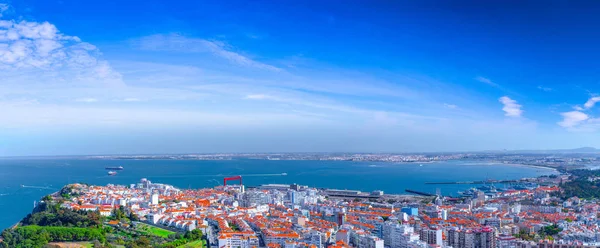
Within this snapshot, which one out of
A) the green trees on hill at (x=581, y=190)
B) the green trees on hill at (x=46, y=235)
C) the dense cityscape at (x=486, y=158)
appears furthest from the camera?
the dense cityscape at (x=486, y=158)

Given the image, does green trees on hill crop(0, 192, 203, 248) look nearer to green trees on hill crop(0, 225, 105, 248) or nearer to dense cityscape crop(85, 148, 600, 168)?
green trees on hill crop(0, 225, 105, 248)

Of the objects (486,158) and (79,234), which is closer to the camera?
(79,234)

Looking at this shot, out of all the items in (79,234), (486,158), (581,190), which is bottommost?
(79,234)

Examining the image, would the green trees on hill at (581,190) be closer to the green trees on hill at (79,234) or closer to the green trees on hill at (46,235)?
the green trees on hill at (79,234)

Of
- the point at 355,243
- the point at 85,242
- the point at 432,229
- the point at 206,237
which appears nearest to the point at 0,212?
the point at 85,242

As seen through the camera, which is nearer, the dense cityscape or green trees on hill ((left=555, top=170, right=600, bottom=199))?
green trees on hill ((left=555, top=170, right=600, bottom=199))

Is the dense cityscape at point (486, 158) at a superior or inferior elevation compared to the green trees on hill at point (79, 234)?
superior

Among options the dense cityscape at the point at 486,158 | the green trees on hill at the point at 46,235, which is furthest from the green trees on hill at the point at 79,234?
the dense cityscape at the point at 486,158

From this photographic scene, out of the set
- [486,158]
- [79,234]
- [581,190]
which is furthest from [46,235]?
[486,158]

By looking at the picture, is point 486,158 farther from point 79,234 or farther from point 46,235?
point 46,235

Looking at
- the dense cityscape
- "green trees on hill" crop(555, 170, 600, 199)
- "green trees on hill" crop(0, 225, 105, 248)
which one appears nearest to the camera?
"green trees on hill" crop(0, 225, 105, 248)

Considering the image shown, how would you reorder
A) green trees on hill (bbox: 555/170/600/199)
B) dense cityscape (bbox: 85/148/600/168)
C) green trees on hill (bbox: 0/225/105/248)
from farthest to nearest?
dense cityscape (bbox: 85/148/600/168)
green trees on hill (bbox: 555/170/600/199)
green trees on hill (bbox: 0/225/105/248)

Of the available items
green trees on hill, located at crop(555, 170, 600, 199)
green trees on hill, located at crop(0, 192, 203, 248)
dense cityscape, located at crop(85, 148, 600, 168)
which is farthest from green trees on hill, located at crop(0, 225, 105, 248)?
dense cityscape, located at crop(85, 148, 600, 168)

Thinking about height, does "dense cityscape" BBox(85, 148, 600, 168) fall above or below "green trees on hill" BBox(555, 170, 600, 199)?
above
